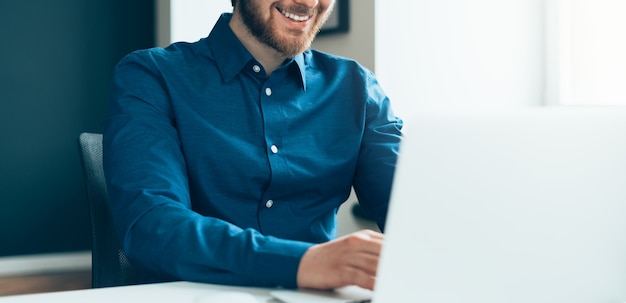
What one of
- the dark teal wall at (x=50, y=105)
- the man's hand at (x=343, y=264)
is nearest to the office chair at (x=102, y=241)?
the man's hand at (x=343, y=264)

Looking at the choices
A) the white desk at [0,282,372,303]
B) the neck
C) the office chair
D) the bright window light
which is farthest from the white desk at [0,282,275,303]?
the bright window light

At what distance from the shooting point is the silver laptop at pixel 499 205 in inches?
21.5

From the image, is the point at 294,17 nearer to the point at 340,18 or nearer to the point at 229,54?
the point at 229,54

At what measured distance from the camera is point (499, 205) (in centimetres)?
56

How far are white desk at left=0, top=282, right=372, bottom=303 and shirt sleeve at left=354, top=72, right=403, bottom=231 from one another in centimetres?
58

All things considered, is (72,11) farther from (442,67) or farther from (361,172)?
(361,172)

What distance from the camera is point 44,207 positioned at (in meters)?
3.53

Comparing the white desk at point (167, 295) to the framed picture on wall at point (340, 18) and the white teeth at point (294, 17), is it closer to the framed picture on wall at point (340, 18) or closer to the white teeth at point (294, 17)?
the white teeth at point (294, 17)

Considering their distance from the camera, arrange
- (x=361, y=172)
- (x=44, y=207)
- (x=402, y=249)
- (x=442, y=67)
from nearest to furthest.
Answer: (x=402, y=249) < (x=361, y=172) < (x=442, y=67) < (x=44, y=207)

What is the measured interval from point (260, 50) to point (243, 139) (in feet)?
0.82

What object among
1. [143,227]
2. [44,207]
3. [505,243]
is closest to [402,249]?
[505,243]

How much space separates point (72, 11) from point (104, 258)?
265cm

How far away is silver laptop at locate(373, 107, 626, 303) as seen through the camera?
547 mm

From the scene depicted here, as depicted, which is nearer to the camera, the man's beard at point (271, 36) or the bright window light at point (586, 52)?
the man's beard at point (271, 36)
